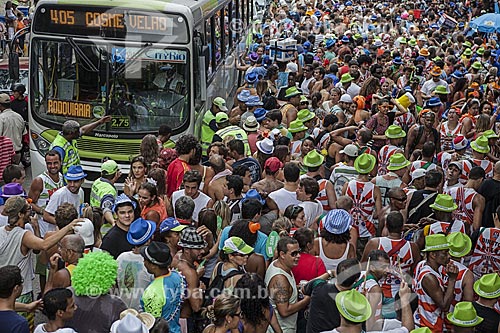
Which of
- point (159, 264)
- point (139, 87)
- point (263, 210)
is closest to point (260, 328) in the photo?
point (159, 264)

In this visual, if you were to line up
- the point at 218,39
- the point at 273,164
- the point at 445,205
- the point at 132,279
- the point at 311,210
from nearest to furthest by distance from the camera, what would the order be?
the point at 132,279 → the point at 445,205 → the point at 311,210 → the point at 273,164 → the point at 218,39

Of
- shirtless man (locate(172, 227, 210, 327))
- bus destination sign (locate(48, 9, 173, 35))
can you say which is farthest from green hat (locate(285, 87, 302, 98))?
shirtless man (locate(172, 227, 210, 327))

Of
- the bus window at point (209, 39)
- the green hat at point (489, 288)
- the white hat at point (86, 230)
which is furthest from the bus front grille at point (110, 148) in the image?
the green hat at point (489, 288)

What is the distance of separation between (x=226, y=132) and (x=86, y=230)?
405cm

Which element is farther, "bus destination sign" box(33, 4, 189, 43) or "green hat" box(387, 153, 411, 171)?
"bus destination sign" box(33, 4, 189, 43)

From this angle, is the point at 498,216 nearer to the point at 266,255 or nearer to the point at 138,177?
the point at 266,255

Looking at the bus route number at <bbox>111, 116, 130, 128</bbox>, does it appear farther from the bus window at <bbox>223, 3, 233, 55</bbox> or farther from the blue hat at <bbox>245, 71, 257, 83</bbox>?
the bus window at <bbox>223, 3, 233, 55</bbox>

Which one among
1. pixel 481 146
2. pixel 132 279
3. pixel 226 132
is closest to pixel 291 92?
pixel 226 132

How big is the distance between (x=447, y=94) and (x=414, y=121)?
2006mm

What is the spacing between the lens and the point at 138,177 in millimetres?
8977

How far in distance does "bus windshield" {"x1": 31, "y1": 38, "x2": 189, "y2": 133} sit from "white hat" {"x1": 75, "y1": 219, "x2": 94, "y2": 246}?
4.22 metres

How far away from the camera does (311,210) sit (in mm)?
8234

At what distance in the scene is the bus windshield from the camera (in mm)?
11102

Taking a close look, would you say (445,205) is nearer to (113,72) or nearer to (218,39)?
(113,72)
